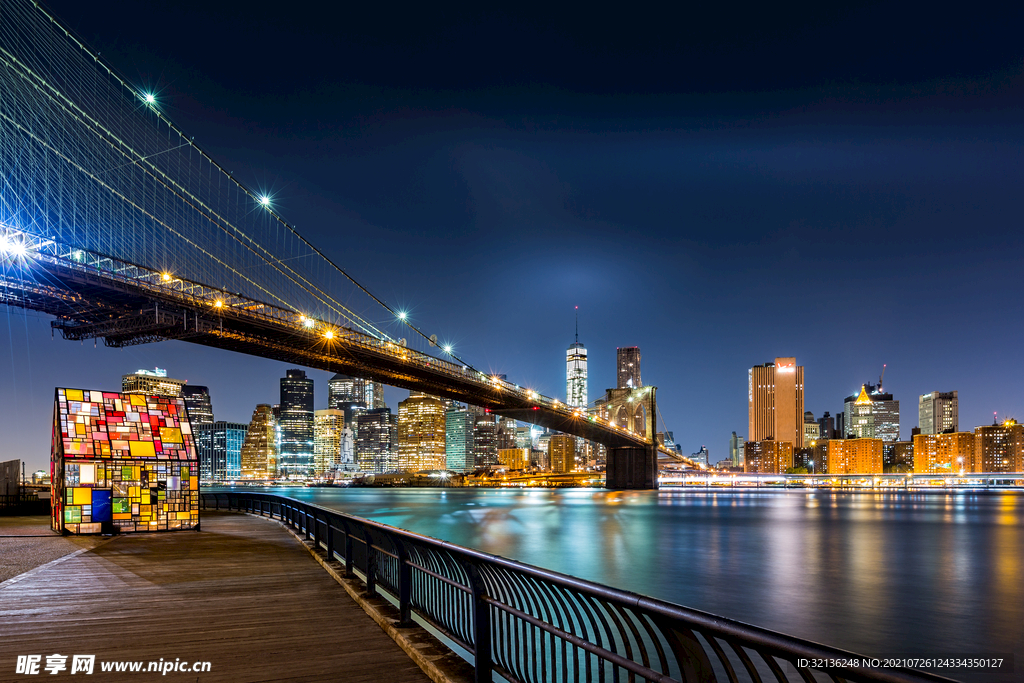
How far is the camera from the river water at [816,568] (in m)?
16.4

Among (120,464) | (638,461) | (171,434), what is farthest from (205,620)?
(638,461)

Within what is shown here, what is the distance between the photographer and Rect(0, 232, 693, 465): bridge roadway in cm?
3312

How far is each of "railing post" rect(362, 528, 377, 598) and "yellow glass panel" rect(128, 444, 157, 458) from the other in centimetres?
1003

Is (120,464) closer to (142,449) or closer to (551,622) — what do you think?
(142,449)

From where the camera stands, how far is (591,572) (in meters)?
24.3

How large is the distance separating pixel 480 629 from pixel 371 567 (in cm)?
342

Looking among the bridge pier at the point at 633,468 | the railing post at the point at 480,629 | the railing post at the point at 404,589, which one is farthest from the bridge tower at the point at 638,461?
the railing post at the point at 480,629

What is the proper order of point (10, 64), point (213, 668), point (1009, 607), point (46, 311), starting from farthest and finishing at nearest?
1. point (46, 311)
2. point (10, 64)
3. point (1009, 607)
4. point (213, 668)

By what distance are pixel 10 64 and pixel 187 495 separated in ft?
52.1

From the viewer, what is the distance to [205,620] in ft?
22.7

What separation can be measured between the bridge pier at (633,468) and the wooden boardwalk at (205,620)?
83.0 meters

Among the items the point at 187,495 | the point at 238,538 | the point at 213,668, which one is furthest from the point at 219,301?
the point at 213,668

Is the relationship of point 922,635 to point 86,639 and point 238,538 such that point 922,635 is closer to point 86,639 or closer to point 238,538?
point 238,538

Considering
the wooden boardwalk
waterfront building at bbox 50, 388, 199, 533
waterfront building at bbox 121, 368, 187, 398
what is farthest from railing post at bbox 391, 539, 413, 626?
waterfront building at bbox 121, 368, 187, 398
